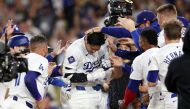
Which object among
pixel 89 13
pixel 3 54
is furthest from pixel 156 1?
pixel 3 54

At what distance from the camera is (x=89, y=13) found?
19.8m

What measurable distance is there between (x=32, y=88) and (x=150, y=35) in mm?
1806

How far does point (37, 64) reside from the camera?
1102 centimetres

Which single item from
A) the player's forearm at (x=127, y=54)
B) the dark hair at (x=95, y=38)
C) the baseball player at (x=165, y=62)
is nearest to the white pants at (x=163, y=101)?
the baseball player at (x=165, y=62)

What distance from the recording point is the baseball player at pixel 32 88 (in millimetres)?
10891

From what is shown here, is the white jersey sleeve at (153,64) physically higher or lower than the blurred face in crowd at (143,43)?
lower

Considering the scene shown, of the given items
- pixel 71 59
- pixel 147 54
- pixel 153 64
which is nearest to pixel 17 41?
pixel 71 59

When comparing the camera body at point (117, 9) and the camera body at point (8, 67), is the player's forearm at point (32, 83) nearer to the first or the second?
the camera body at point (8, 67)

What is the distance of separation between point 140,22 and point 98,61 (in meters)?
1.10

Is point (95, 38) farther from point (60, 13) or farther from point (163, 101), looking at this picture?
point (60, 13)

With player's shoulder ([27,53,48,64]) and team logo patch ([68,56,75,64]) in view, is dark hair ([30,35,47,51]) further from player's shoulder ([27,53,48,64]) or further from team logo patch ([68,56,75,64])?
team logo patch ([68,56,75,64])

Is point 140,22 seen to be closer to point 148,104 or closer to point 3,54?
point 148,104

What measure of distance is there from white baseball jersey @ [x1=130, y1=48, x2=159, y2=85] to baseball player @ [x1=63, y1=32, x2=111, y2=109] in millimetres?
1212

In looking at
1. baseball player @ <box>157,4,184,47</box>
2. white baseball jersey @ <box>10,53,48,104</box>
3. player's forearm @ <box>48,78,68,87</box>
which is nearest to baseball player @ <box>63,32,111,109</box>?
player's forearm @ <box>48,78,68,87</box>
